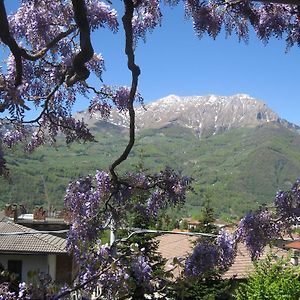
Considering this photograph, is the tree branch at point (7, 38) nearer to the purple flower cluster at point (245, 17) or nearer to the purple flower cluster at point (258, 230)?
the purple flower cluster at point (258, 230)

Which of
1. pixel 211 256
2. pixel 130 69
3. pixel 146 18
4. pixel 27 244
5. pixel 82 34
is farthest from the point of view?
pixel 27 244

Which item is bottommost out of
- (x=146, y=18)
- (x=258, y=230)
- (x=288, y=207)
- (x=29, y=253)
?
(x=29, y=253)

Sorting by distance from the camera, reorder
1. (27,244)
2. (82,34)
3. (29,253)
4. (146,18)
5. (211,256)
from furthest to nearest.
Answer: (27,244), (29,253), (146,18), (211,256), (82,34)

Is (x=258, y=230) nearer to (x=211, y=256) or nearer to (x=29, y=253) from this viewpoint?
(x=211, y=256)

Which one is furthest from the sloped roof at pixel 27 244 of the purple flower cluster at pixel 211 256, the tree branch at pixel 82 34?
the tree branch at pixel 82 34

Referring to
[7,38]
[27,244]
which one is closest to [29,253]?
[27,244]

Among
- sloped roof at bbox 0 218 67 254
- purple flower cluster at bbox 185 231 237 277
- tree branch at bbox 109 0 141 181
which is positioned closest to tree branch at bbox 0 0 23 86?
tree branch at bbox 109 0 141 181

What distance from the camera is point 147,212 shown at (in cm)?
329

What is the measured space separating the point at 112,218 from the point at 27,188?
19140cm

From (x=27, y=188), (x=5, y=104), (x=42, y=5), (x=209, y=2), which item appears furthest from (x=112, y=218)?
(x=27, y=188)

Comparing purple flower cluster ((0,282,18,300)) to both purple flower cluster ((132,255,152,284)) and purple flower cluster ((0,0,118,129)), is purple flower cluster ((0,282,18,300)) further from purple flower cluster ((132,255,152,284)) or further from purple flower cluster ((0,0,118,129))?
purple flower cluster ((0,0,118,129))

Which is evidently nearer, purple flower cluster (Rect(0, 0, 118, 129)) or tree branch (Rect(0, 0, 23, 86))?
tree branch (Rect(0, 0, 23, 86))

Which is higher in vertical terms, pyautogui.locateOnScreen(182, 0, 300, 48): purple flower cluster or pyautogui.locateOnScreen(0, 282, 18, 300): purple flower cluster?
pyautogui.locateOnScreen(182, 0, 300, 48): purple flower cluster

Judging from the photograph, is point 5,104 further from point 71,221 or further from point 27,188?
point 27,188
